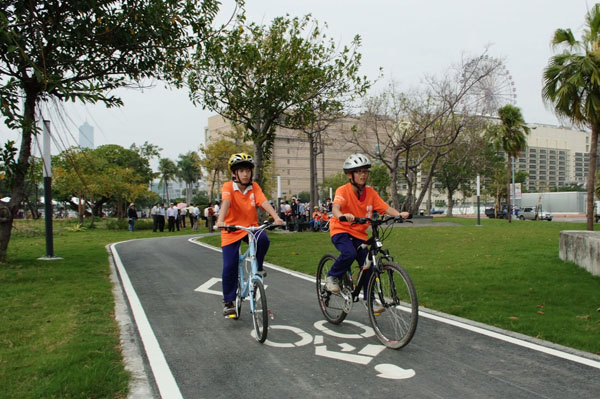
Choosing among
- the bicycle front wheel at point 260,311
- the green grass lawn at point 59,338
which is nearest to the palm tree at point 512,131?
the green grass lawn at point 59,338

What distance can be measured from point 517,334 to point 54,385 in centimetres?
466

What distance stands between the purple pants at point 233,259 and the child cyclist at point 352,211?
0.83m

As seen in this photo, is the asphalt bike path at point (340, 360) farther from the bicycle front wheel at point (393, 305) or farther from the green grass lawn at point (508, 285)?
the green grass lawn at point (508, 285)

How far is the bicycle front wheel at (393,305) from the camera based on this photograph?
4703 mm

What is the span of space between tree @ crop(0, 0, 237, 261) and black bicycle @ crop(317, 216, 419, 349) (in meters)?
5.27

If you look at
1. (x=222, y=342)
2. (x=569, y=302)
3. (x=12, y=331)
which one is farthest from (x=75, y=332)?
(x=569, y=302)

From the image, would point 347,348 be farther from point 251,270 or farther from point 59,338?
point 59,338

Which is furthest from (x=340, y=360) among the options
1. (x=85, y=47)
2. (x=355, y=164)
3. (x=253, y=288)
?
(x=85, y=47)

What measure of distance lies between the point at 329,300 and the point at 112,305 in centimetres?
337

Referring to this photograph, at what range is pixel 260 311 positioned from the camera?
5152 millimetres

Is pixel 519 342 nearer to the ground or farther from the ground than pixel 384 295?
nearer to the ground

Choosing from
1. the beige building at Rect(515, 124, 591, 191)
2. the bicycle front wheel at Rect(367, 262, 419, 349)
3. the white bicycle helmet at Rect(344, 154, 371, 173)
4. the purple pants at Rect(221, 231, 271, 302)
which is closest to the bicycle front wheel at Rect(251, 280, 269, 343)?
the purple pants at Rect(221, 231, 271, 302)

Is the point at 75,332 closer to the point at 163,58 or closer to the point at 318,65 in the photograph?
the point at 163,58

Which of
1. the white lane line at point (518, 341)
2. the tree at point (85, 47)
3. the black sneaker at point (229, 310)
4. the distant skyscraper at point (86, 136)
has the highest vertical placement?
the tree at point (85, 47)
